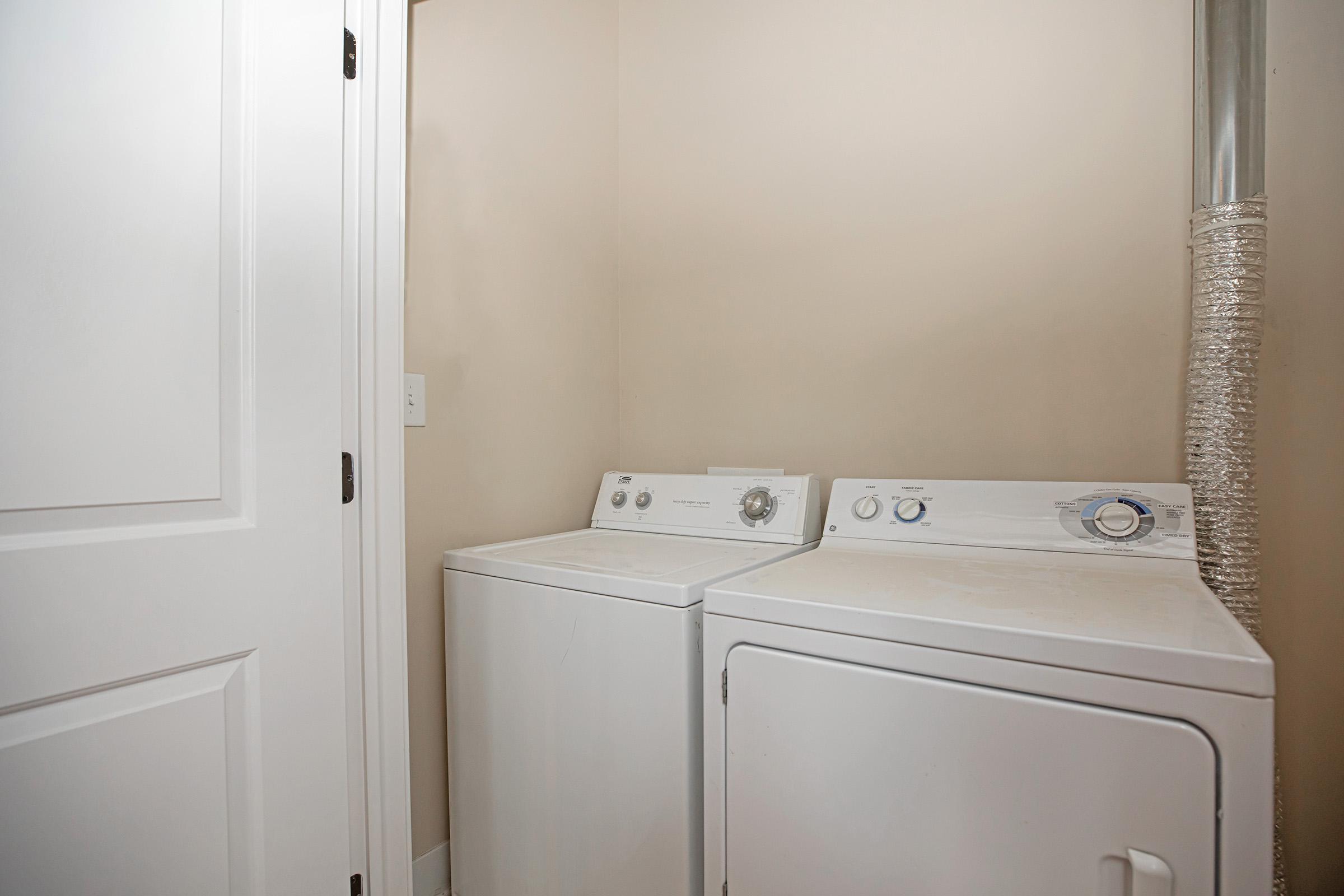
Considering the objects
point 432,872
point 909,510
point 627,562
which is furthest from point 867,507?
point 432,872

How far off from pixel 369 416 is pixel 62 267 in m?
0.45

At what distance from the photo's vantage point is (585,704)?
116 centimetres

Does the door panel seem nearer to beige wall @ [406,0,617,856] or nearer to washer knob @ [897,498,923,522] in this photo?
beige wall @ [406,0,617,856]

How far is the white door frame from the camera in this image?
44.5 inches

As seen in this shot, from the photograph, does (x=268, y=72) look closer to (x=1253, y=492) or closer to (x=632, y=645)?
(x=632, y=645)

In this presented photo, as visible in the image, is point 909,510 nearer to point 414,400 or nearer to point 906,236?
point 906,236

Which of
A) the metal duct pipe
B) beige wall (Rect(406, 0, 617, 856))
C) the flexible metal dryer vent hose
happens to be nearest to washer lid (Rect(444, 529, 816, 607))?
beige wall (Rect(406, 0, 617, 856))

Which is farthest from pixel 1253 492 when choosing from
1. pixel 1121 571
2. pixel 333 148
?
pixel 333 148

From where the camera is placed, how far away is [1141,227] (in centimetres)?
136

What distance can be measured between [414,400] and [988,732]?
1.20m

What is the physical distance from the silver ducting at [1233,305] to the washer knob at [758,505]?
839mm

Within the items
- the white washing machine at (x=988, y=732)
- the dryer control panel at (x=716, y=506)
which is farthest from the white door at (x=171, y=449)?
the dryer control panel at (x=716, y=506)

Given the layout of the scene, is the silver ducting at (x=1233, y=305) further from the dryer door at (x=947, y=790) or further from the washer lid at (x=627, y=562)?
the washer lid at (x=627, y=562)

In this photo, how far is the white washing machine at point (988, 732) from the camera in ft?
2.32
